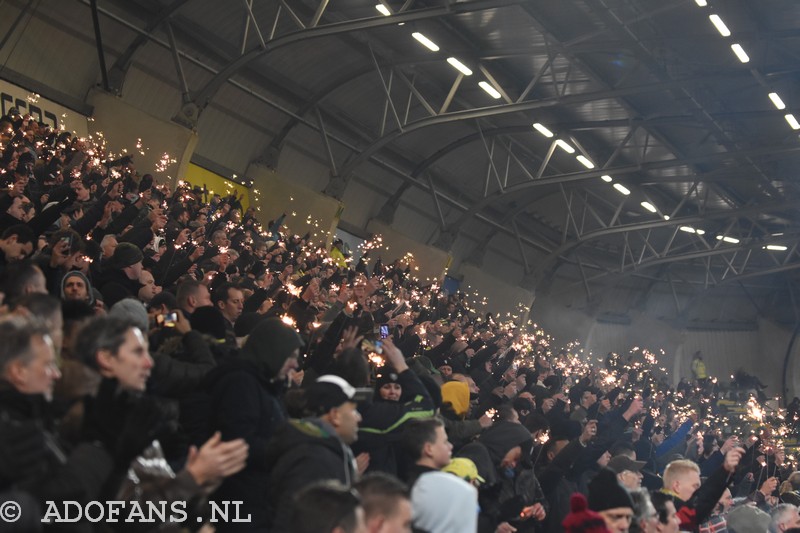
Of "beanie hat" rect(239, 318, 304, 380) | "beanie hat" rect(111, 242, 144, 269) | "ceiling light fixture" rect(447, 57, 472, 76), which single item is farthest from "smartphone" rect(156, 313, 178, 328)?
"ceiling light fixture" rect(447, 57, 472, 76)

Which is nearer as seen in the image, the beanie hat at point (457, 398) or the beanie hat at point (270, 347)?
the beanie hat at point (270, 347)

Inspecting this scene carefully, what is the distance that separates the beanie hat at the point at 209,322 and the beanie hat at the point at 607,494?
2479 millimetres

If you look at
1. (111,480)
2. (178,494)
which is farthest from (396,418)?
(111,480)

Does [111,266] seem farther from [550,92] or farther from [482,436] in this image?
[550,92]

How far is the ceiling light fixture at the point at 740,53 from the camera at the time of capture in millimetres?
14711

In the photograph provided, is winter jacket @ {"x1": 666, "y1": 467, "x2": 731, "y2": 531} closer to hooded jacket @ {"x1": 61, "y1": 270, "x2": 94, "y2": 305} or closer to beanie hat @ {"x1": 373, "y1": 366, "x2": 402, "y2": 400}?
beanie hat @ {"x1": 373, "y1": 366, "x2": 402, "y2": 400}

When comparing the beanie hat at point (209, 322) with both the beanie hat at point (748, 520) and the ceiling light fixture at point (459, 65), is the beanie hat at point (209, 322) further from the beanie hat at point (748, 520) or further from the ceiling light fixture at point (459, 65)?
the ceiling light fixture at point (459, 65)

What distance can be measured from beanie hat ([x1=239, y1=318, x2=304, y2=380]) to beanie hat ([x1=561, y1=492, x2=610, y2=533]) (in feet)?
5.73

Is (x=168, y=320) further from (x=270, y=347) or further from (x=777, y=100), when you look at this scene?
(x=777, y=100)

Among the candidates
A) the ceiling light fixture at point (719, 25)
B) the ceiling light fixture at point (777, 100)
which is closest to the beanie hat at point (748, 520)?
the ceiling light fixture at point (719, 25)

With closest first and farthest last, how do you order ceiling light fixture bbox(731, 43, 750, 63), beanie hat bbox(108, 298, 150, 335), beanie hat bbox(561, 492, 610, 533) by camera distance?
beanie hat bbox(561, 492, 610, 533) → beanie hat bbox(108, 298, 150, 335) → ceiling light fixture bbox(731, 43, 750, 63)

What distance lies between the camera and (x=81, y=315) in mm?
4535

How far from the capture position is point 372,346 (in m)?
6.26

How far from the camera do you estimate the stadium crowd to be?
9.87ft
